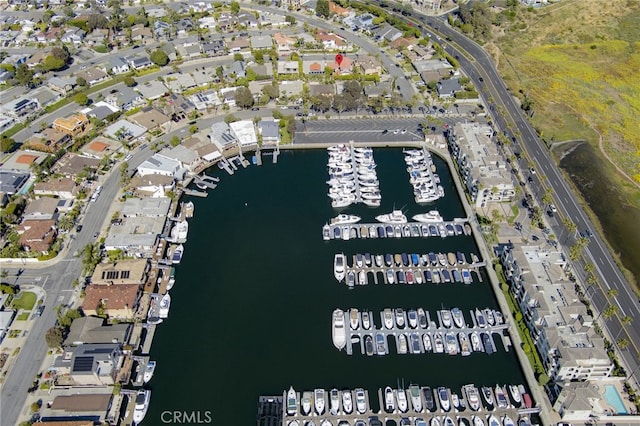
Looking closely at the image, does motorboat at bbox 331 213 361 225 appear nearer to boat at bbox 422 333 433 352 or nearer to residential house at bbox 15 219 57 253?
boat at bbox 422 333 433 352

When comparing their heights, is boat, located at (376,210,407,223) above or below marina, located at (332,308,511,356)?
above

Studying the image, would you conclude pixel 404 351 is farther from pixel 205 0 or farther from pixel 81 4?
pixel 81 4

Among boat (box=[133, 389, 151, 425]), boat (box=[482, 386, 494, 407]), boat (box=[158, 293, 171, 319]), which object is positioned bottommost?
boat (box=[133, 389, 151, 425])

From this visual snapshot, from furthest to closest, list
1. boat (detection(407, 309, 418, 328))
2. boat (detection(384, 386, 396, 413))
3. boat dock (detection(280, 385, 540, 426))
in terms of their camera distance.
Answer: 1. boat (detection(407, 309, 418, 328))
2. boat (detection(384, 386, 396, 413))
3. boat dock (detection(280, 385, 540, 426))

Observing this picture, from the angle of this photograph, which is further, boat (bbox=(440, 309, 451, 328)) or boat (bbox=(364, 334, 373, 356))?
boat (bbox=(440, 309, 451, 328))

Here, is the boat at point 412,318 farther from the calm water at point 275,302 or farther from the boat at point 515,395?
the boat at point 515,395

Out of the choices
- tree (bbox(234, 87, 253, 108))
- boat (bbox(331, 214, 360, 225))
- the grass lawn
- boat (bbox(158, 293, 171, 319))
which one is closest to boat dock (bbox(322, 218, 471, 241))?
boat (bbox(331, 214, 360, 225))

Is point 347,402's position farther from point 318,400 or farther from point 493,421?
point 493,421
